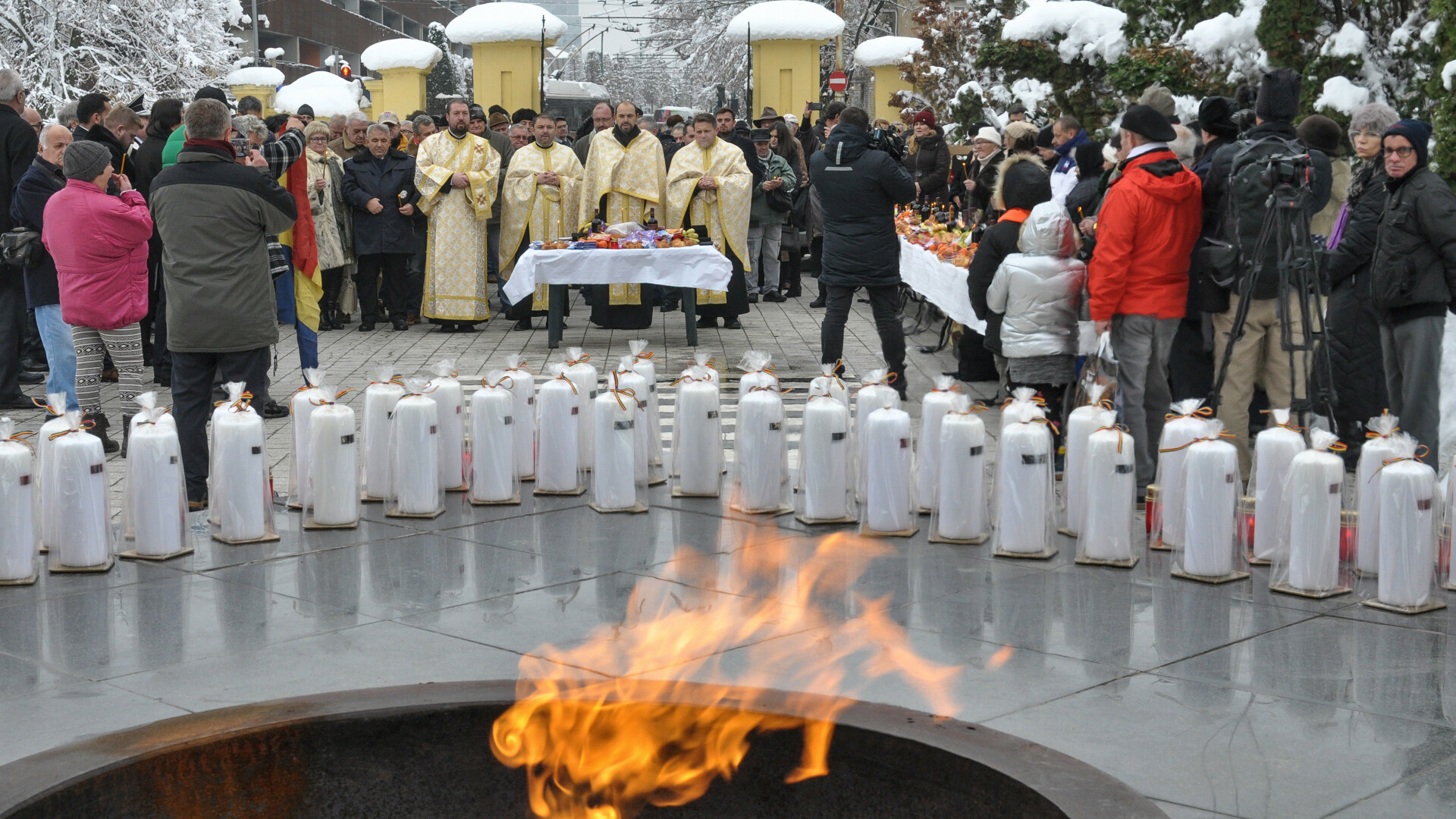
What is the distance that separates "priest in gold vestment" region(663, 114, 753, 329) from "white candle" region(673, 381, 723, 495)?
7333 millimetres

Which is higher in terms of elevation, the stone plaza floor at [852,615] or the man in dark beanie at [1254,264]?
the man in dark beanie at [1254,264]

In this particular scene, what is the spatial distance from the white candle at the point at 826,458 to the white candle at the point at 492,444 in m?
1.49

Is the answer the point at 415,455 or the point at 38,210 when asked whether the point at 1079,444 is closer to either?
the point at 415,455

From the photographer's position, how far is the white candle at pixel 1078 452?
6516 mm

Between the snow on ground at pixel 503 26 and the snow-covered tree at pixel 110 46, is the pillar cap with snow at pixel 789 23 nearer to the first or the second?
the snow on ground at pixel 503 26

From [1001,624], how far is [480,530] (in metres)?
2.66

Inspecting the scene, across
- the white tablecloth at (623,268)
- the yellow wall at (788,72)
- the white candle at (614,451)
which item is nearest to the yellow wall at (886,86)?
the yellow wall at (788,72)

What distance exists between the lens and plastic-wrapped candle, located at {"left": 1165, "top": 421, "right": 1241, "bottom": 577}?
6035mm

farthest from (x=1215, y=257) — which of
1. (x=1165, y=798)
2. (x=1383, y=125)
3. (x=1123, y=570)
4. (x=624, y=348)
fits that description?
(x=624, y=348)

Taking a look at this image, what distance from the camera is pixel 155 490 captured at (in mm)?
6375

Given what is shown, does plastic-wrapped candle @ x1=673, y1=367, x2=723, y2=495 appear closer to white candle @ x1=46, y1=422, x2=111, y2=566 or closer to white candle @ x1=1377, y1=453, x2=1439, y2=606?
white candle @ x1=46, y1=422, x2=111, y2=566

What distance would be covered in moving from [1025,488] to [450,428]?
2.97 meters

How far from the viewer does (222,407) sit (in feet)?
21.8

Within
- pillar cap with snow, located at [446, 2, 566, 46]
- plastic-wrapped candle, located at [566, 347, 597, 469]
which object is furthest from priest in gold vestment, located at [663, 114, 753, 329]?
pillar cap with snow, located at [446, 2, 566, 46]
